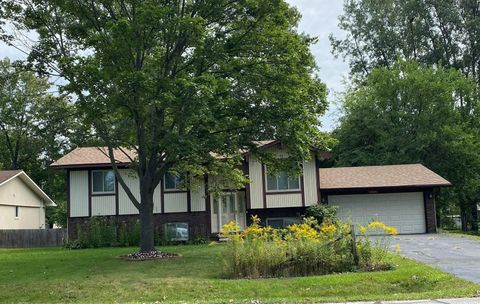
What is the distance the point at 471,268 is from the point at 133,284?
9.19m

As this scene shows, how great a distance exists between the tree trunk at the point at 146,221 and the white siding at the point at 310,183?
1079cm

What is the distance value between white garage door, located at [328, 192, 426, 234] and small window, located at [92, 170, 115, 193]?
12.3m

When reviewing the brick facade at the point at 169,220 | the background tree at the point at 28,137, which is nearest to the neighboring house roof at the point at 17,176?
the background tree at the point at 28,137

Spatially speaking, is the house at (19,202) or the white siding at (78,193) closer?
the white siding at (78,193)

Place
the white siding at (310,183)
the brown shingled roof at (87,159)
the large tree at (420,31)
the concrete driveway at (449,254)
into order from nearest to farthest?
the concrete driveway at (449,254) < the white siding at (310,183) < the brown shingled roof at (87,159) < the large tree at (420,31)

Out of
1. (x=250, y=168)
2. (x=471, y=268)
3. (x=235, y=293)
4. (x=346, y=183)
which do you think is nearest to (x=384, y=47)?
(x=346, y=183)

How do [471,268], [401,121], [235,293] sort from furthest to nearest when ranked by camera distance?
[401,121] < [471,268] < [235,293]

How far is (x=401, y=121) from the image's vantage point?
132 ft

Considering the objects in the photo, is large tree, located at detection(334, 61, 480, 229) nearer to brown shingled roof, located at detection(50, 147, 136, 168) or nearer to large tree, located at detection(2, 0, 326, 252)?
brown shingled roof, located at detection(50, 147, 136, 168)

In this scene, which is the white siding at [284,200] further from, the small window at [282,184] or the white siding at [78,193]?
the white siding at [78,193]

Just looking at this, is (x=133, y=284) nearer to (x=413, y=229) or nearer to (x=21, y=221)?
(x=413, y=229)

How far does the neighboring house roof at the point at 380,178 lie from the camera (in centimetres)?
2970

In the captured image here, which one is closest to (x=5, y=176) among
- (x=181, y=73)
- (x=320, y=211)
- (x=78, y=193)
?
(x=78, y=193)

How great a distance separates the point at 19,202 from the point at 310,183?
23.5m
